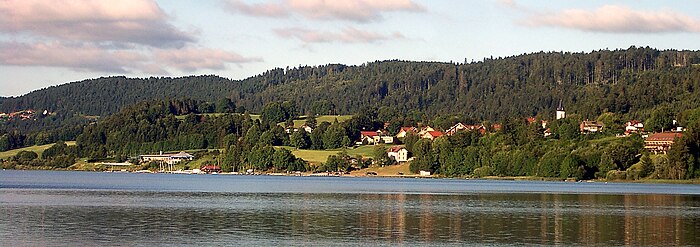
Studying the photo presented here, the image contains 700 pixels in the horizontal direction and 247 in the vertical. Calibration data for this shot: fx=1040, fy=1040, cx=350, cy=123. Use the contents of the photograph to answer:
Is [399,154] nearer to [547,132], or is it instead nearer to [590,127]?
[547,132]

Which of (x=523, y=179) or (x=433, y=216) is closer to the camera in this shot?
(x=433, y=216)

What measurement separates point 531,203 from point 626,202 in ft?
27.0

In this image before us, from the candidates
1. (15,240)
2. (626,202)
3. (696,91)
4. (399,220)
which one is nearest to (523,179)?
(696,91)

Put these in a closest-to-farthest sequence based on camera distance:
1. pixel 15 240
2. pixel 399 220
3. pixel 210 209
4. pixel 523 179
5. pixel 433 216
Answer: pixel 15 240
pixel 399 220
pixel 433 216
pixel 210 209
pixel 523 179

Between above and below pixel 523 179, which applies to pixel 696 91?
above

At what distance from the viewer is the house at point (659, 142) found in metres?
145

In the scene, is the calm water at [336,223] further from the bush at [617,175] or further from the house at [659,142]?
the house at [659,142]

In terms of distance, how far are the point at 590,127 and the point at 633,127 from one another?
723 cm

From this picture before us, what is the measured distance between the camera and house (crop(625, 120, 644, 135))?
173087 millimetres

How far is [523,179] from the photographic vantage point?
516 ft

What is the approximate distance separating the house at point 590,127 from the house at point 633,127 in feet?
14.5

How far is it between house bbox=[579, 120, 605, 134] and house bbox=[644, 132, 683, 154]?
24206mm

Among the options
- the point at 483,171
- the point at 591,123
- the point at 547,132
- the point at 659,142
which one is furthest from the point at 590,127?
the point at 659,142

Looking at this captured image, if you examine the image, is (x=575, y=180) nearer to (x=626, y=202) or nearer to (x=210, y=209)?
(x=626, y=202)
